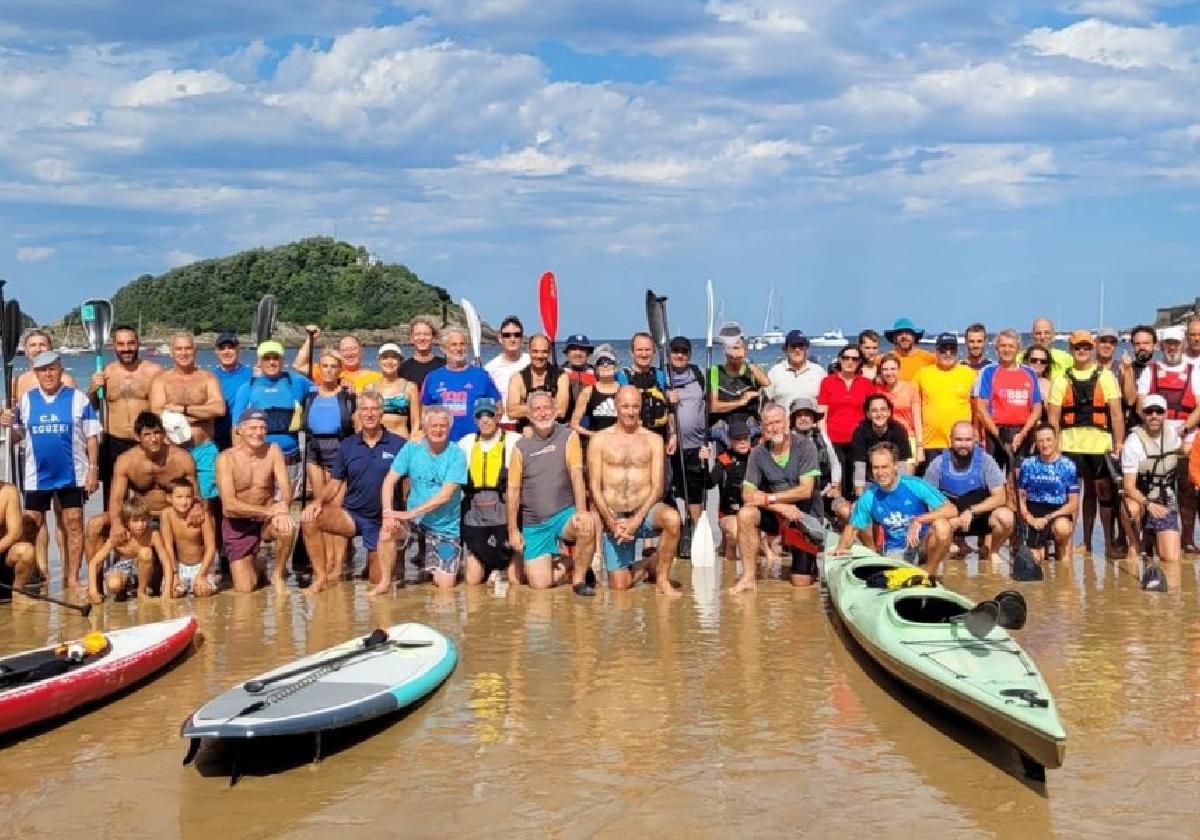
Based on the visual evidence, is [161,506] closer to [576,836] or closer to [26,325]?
[26,325]

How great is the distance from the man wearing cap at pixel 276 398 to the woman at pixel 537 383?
1.67 m

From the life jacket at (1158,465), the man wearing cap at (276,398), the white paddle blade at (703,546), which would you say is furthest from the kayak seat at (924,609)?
the man wearing cap at (276,398)

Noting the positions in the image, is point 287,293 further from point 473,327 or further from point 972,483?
point 972,483

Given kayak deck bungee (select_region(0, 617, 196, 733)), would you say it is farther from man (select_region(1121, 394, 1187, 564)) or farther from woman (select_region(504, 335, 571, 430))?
man (select_region(1121, 394, 1187, 564))

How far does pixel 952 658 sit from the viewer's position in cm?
598

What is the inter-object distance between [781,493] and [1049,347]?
11.4 ft

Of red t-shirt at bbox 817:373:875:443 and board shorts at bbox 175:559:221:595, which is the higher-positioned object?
red t-shirt at bbox 817:373:875:443

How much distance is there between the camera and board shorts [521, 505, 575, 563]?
29.7 ft

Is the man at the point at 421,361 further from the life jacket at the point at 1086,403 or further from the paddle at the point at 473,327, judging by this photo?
the life jacket at the point at 1086,403

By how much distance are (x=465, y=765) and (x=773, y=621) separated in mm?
3139

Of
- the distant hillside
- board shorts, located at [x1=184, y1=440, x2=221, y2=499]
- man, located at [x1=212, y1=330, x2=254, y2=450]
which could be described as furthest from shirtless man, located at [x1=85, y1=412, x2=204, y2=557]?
the distant hillside

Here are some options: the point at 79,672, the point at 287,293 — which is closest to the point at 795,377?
the point at 79,672

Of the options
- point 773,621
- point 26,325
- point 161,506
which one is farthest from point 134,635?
point 26,325

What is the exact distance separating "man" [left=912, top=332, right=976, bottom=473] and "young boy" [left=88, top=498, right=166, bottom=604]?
6119mm
